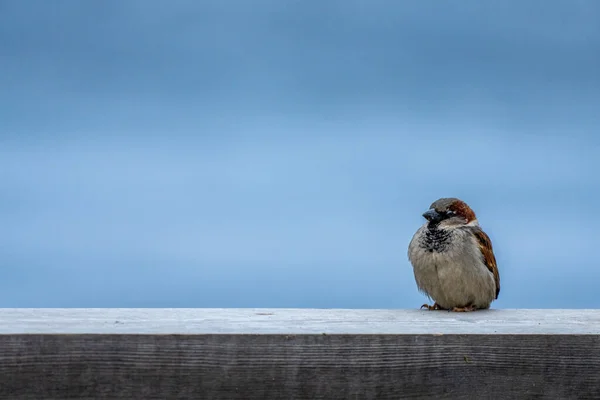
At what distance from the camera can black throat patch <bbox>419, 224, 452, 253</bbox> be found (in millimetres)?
3363

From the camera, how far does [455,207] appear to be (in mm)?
3506

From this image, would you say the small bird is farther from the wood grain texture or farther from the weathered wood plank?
the wood grain texture

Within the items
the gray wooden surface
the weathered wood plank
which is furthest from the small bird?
the gray wooden surface

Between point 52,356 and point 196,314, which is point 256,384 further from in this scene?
point 196,314

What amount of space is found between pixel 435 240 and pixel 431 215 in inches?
4.6

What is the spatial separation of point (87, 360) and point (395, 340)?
0.67 meters

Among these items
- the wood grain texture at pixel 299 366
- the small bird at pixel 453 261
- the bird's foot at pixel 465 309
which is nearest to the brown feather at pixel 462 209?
the small bird at pixel 453 261

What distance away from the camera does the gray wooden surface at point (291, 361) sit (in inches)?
67.4

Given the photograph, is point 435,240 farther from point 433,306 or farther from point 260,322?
point 260,322

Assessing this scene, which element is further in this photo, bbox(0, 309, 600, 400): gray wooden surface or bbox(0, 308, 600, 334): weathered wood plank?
bbox(0, 308, 600, 334): weathered wood plank

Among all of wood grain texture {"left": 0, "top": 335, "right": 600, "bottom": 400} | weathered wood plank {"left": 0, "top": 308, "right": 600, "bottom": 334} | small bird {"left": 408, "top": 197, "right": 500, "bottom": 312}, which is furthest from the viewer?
small bird {"left": 408, "top": 197, "right": 500, "bottom": 312}

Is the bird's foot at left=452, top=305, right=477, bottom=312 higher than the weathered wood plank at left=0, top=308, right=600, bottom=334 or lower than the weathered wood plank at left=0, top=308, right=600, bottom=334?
lower

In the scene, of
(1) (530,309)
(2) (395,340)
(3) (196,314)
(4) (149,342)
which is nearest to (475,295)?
(1) (530,309)

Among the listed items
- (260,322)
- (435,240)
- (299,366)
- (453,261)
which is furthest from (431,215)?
(299,366)
